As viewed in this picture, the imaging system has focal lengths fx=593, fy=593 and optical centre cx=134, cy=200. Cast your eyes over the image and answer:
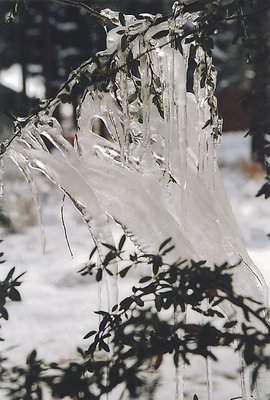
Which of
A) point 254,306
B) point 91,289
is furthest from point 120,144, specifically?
point 91,289

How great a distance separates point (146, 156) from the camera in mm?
1950

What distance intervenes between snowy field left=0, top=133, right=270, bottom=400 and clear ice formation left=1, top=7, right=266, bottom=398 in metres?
0.74

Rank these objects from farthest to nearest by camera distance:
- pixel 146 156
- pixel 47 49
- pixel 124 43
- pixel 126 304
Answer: pixel 47 49, pixel 146 156, pixel 124 43, pixel 126 304

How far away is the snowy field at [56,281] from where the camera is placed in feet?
11.0

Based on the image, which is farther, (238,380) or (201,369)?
(201,369)

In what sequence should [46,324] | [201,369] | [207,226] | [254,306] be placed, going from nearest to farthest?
1. [207,226]
2. [254,306]
3. [201,369]
4. [46,324]

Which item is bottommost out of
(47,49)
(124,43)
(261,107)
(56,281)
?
(124,43)

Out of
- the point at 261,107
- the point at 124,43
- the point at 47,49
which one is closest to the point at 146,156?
the point at 124,43

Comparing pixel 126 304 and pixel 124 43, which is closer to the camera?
pixel 126 304

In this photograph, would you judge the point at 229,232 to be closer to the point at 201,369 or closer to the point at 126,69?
the point at 126,69

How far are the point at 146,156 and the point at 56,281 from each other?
3.12m

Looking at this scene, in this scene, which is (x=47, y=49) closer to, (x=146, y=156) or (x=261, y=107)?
(x=261, y=107)

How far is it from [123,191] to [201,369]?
1.54 metres

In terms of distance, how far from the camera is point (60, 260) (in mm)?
5551
